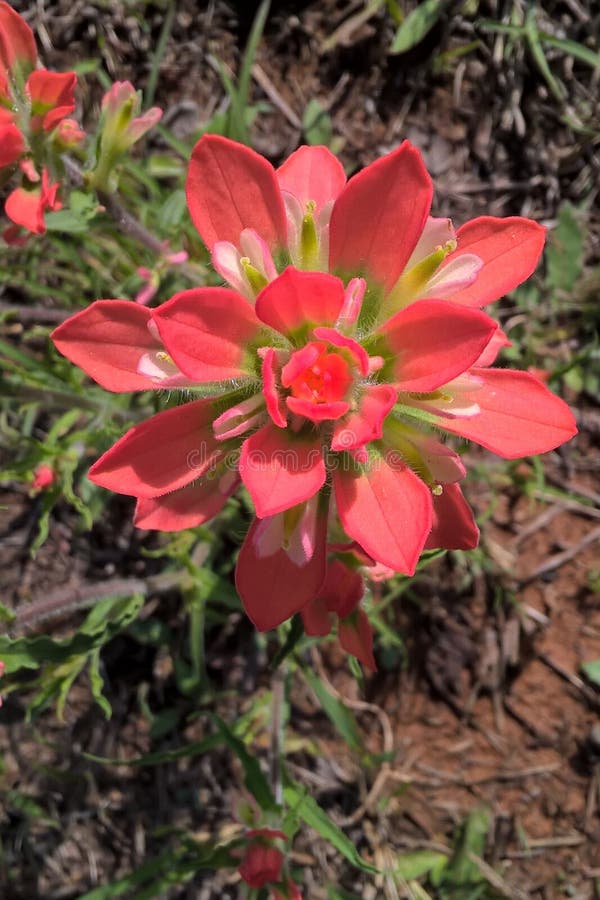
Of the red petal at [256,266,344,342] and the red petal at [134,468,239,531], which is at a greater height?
the red petal at [256,266,344,342]

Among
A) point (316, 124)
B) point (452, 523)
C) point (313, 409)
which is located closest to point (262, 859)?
point (452, 523)

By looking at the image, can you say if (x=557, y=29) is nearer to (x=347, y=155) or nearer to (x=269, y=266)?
(x=347, y=155)

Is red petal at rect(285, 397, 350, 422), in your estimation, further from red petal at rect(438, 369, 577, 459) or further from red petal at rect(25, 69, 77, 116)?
red petal at rect(25, 69, 77, 116)

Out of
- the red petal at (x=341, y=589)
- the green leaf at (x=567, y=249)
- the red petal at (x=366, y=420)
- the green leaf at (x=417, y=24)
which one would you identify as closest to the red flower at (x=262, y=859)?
the red petal at (x=341, y=589)

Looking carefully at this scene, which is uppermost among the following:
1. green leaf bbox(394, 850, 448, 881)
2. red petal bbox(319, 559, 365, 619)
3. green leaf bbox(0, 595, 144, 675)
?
red petal bbox(319, 559, 365, 619)

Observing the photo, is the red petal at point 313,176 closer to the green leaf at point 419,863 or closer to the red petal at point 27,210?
the red petal at point 27,210

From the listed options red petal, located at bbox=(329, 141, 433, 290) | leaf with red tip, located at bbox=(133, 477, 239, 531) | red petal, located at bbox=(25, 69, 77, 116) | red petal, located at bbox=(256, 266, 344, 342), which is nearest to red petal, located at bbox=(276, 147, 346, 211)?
red petal, located at bbox=(329, 141, 433, 290)
